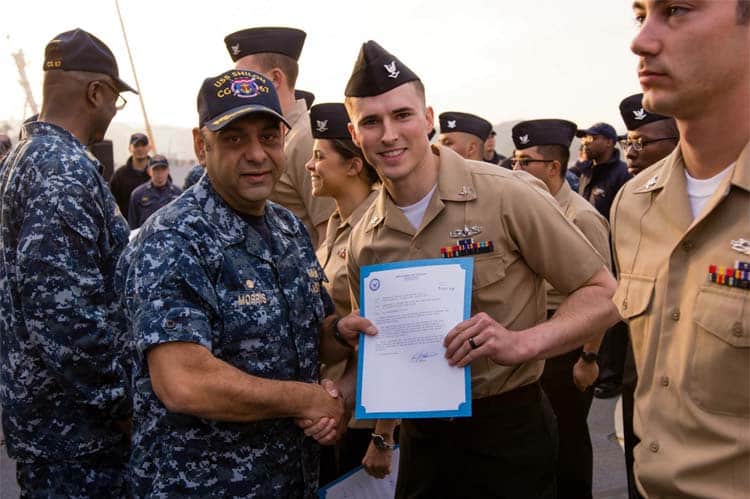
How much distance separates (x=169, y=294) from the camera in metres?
1.85

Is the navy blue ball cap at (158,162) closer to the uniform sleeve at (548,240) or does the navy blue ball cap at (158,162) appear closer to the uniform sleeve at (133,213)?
the uniform sleeve at (133,213)

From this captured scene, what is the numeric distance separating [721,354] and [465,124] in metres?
4.95

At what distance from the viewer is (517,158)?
513 centimetres

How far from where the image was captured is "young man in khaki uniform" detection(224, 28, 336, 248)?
4.01 m

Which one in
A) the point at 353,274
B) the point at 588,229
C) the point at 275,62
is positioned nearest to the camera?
the point at 353,274

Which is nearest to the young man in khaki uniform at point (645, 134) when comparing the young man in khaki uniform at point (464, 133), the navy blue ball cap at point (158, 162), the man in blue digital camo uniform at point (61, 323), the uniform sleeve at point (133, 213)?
the young man in khaki uniform at point (464, 133)

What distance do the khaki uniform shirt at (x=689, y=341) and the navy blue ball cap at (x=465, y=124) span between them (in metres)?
4.45

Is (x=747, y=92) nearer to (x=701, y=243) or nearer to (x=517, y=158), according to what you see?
(x=701, y=243)

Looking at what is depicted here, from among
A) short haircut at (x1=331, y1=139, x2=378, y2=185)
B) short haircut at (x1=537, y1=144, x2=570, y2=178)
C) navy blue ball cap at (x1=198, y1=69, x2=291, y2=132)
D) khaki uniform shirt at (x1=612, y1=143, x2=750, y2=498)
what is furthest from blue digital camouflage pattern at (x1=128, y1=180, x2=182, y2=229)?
khaki uniform shirt at (x1=612, y1=143, x2=750, y2=498)

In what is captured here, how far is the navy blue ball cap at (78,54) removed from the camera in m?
2.86

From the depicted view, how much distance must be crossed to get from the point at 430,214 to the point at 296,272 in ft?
1.91

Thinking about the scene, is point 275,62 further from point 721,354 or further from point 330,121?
point 721,354

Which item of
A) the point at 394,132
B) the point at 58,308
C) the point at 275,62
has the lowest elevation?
the point at 58,308

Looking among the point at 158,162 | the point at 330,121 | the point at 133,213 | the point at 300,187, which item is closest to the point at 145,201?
the point at 133,213
